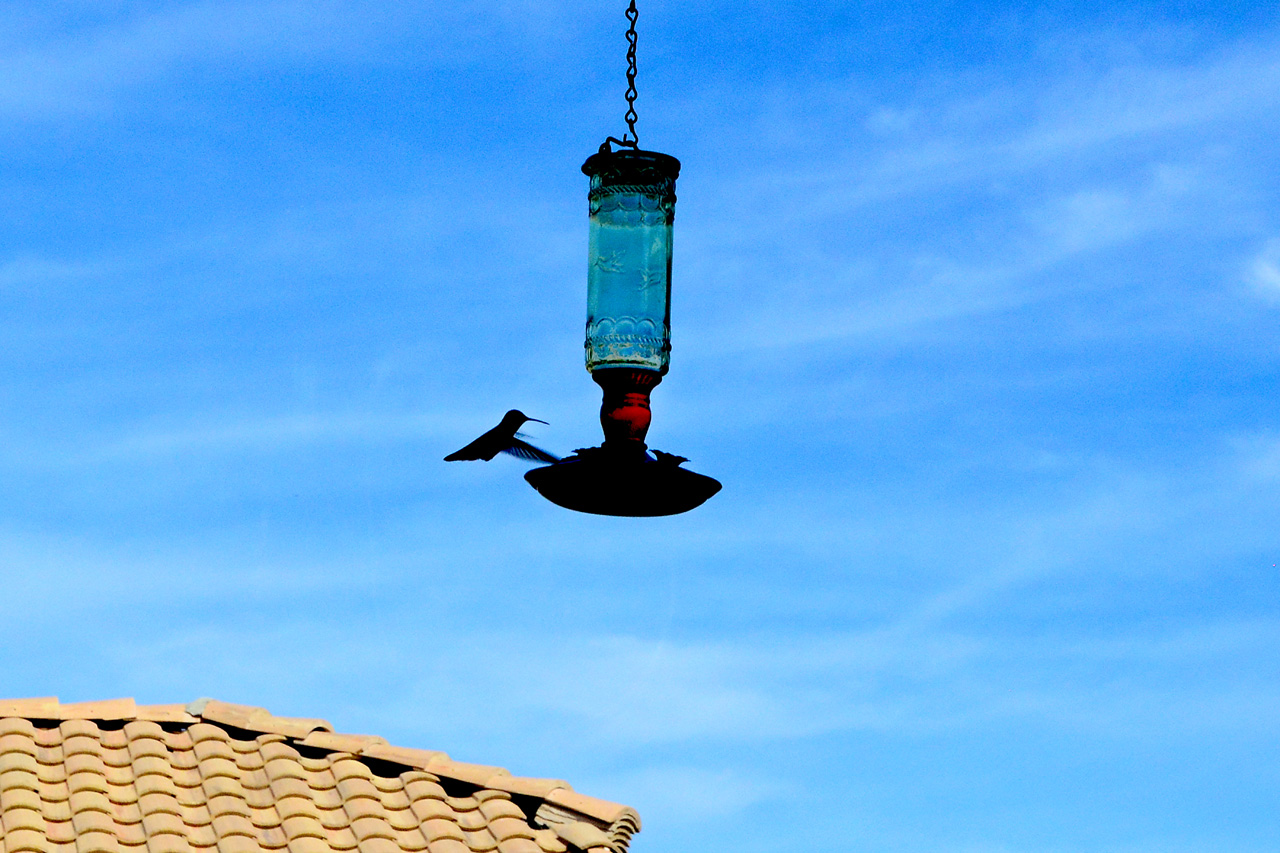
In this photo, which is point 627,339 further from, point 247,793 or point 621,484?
point 247,793

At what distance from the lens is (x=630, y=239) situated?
552 centimetres

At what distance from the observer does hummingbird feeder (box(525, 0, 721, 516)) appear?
5062 mm

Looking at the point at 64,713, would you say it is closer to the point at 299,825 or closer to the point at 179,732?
the point at 179,732

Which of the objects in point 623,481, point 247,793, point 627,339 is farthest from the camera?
point 247,793

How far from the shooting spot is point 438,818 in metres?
9.81

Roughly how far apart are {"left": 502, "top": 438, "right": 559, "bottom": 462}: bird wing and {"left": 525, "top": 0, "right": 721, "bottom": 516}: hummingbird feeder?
147 mm

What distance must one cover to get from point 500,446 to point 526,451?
8cm

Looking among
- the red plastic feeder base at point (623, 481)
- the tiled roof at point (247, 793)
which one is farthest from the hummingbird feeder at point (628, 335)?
the tiled roof at point (247, 793)

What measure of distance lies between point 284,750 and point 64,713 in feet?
4.44

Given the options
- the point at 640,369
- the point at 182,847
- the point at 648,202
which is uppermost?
the point at 648,202

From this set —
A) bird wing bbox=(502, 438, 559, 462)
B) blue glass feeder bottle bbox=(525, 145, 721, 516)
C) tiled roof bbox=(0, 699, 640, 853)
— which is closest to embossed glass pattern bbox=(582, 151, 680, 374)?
blue glass feeder bottle bbox=(525, 145, 721, 516)

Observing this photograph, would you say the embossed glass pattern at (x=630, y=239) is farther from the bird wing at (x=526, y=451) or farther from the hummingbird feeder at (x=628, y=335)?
the bird wing at (x=526, y=451)

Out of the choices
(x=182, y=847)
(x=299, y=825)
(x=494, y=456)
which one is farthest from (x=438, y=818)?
(x=494, y=456)

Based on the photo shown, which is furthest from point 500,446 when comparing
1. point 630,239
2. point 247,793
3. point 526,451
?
point 247,793
